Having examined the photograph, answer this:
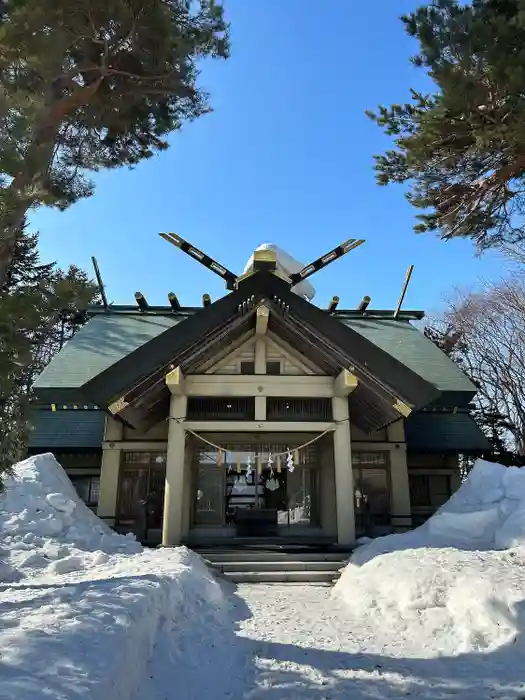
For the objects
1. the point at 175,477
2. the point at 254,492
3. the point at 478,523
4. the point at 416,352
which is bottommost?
the point at 478,523

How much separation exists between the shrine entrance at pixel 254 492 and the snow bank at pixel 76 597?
3183mm

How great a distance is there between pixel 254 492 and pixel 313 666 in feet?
26.1

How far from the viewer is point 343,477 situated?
9.12 meters

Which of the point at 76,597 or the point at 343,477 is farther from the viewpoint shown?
the point at 343,477

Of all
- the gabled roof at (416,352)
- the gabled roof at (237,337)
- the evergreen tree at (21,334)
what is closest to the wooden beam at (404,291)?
the gabled roof at (416,352)

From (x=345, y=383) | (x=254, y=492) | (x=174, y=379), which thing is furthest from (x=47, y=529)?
(x=345, y=383)

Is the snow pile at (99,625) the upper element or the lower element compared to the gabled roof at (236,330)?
lower

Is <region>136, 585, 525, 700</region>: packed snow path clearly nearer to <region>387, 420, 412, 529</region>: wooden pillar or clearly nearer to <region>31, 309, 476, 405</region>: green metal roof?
<region>387, 420, 412, 529</region>: wooden pillar

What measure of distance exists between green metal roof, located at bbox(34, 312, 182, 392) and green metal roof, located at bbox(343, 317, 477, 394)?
5.86 m

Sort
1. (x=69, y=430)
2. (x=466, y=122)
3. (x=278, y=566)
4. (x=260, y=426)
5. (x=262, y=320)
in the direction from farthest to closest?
(x=69, y=430)
(x=262, y=320)
(x=260, y=426)
(x=278, y=566)
(x=466, y=122)

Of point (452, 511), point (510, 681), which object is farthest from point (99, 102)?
point (452, 511)

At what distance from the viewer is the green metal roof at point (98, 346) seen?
1126cm

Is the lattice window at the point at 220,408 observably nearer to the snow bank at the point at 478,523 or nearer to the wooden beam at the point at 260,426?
the wooden beam at the point at 260,426

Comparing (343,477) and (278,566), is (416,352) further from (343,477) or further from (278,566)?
(278,566)
